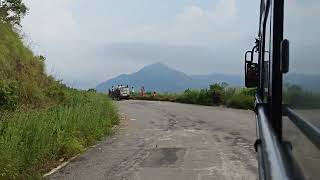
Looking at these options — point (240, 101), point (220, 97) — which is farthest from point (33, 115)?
point (220, 97)

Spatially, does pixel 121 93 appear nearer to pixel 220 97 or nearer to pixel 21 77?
pixel 220 97

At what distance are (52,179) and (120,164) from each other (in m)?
1.89

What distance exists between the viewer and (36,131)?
420 inches

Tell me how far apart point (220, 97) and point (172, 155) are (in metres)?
21.7

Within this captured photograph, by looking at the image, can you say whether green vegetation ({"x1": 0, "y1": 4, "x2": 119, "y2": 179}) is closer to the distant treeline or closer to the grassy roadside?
the grassy roadside

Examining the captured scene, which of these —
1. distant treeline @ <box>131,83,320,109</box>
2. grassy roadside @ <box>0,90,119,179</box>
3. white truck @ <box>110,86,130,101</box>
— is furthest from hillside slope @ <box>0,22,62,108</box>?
white truck @ <box>110,86,130,101</box>

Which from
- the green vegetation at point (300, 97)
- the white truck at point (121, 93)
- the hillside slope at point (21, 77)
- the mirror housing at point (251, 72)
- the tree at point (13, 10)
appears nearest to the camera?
the green vegetation at point (300, 97)

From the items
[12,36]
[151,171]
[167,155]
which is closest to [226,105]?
[12,36]

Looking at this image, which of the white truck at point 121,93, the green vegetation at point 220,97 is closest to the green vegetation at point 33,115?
the green vegetation at point 220,97

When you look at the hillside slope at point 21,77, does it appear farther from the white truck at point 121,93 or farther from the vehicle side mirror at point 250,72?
the white truck at point 121,93

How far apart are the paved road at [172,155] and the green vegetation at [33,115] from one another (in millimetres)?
454

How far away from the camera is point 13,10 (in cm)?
2448

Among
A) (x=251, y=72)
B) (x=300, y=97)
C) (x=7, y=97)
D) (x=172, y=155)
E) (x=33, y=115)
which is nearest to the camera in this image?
(x=300, y=97)

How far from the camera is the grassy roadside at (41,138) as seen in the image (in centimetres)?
904
